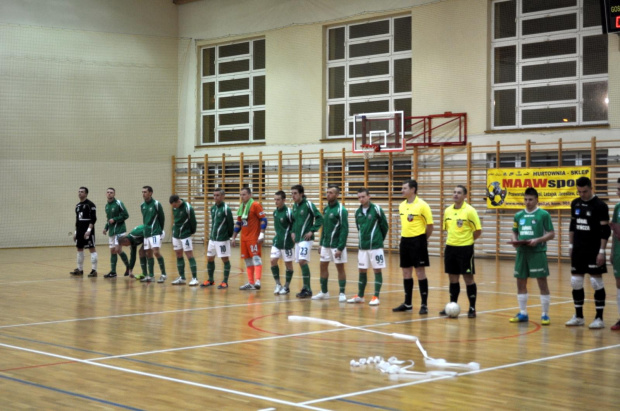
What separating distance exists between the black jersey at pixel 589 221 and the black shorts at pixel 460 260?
156 centimetres

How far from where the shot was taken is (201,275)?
18047mm

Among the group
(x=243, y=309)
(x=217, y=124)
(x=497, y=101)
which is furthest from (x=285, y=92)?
(x=243, y=309)

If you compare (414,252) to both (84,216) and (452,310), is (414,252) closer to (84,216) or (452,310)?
(452,310)

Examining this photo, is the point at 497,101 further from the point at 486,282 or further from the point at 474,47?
the point at 486,282

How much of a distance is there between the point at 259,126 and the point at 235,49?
11.3 ft

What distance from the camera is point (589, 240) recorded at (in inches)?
402

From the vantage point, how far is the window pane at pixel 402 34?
25516 millimetres

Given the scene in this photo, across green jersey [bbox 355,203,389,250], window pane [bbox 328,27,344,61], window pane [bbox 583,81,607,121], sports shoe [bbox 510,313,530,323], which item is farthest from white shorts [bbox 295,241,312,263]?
window pane [bbox 328,27,344,61]

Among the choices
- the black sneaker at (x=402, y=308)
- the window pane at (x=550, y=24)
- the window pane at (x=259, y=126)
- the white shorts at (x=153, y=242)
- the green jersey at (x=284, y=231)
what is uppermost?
the window pane at (x=550, y=24)

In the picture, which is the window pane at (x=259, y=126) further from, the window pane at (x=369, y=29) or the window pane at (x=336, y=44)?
the window pane at (x=369, y=29)

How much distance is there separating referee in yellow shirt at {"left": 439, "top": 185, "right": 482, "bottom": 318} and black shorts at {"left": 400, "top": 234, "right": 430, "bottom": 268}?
52 centimetres

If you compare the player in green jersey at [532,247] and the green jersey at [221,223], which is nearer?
the player in green jersey at [532,247]

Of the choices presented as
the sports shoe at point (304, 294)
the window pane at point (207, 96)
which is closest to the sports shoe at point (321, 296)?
the sports shoe at point (304, 294)

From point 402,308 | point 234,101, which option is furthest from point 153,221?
point 234,101
